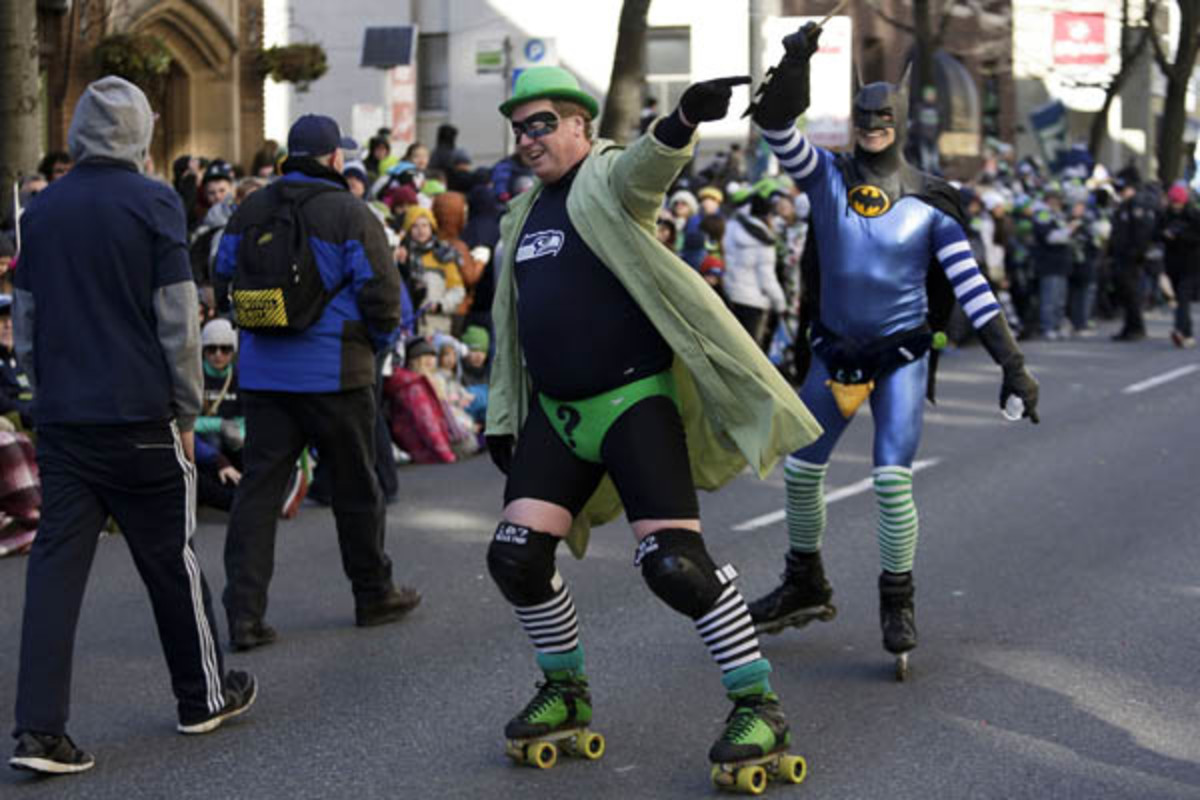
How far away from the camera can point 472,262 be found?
15883 millimetres

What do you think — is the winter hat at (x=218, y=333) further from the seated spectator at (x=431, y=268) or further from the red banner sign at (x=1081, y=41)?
the red banner sign at (x=1081, y=41)

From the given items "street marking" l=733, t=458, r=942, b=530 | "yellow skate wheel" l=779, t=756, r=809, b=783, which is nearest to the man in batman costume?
"yellow skate wheel" l=779, t=756, r=809, b=783

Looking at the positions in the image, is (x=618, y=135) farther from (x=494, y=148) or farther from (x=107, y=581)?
(x=494, y=148)

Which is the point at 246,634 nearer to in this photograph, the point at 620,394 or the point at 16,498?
the point at 620,394

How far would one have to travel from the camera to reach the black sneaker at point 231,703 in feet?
21.6

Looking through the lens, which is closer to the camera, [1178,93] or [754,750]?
[754,750]

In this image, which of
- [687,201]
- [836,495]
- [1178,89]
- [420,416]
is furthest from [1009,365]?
[1178,89]

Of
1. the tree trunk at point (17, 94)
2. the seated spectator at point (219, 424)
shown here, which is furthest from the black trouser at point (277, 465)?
the tree trunk at point (17, 94)

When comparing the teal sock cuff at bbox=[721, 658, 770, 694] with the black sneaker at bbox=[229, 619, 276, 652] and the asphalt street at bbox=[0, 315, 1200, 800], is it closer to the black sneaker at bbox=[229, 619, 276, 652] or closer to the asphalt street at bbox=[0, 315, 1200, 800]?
the asphalt street at bbox=[0, 315, 1200, 800]

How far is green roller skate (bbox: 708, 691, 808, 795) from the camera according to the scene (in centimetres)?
575

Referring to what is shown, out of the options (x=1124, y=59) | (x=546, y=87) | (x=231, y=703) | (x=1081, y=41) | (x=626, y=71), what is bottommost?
(x=231, y=703)

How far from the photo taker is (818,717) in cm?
670

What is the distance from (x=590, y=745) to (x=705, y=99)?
2.05 m

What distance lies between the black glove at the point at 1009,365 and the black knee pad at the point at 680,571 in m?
1.57
